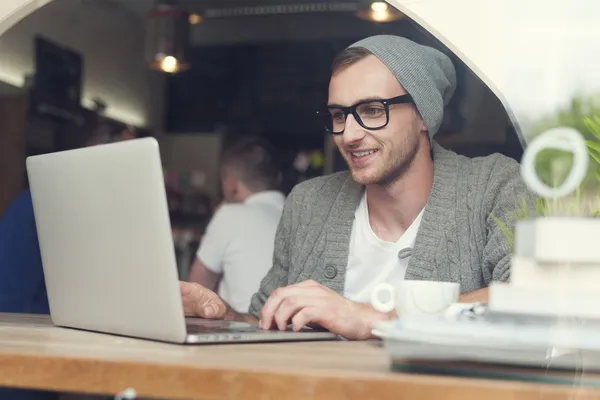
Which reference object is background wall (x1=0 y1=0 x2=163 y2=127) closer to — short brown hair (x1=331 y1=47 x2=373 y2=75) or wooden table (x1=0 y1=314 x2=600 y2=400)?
short brown hair (x1=331 y1=47 x2=373 y2=75)

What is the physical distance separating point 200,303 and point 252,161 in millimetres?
2247

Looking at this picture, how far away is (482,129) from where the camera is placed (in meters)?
3.79

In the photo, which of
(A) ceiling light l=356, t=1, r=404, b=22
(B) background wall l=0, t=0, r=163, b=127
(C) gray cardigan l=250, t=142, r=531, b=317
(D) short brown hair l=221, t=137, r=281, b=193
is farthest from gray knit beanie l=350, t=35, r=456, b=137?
(B) background wall l=0, t=0, r=163, b=127

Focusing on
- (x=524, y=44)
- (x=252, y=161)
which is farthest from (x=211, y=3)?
(x=524, y=44)

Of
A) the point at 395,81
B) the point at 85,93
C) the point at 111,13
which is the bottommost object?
the point at 395,81

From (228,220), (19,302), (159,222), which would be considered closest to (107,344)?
(159,222)

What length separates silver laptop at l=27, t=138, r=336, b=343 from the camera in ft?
3.83

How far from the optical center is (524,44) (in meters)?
1.65

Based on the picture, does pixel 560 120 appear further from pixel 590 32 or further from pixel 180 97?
pixel 180 97

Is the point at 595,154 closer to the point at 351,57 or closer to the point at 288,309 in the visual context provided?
the point at 288,309

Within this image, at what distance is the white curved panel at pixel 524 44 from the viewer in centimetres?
144

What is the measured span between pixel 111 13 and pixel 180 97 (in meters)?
1.21

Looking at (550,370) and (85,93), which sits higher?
(85,93)

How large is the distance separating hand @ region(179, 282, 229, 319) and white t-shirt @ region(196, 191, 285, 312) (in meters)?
1.57
